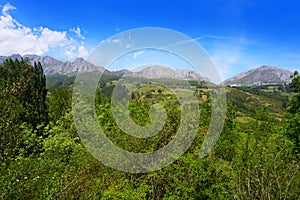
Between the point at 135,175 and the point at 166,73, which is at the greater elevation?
the point at 166,73

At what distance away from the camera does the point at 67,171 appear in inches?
244

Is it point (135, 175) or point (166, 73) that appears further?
point (135, 175)

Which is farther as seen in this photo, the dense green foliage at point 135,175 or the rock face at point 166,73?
the rock face at point 166,73

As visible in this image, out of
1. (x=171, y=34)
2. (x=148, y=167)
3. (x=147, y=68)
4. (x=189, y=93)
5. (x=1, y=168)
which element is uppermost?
(x=171, y=34)

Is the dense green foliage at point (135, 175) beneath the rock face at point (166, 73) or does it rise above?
beneath

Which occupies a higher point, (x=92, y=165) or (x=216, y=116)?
(x=216, y=116)

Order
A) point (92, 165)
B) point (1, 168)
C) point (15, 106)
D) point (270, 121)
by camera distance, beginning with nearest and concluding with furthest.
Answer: point (1, 168) < point (15, 106) < point (92, 165) < point (270, 121)

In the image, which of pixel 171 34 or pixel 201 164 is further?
pixel 201 164

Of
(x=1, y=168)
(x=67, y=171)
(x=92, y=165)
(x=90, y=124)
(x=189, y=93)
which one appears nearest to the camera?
(x=1, y=168)

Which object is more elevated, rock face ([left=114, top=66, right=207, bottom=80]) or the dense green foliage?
rock face ([left=114, top=66, right=207, bottom=80])

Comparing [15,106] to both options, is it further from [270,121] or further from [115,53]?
[270,121]

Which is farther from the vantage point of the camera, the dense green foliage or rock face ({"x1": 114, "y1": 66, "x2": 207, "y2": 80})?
rock face ({"x1": 114, "y1": 66, "x2": 207, "y2": 80})

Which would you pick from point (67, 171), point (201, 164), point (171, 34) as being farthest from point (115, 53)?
point (201, 164)

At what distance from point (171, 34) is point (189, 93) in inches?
75.3
